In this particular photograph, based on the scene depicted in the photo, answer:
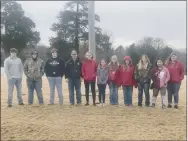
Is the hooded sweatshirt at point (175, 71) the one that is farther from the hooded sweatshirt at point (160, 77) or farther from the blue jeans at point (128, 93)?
the blue jeans at point (128, 93)

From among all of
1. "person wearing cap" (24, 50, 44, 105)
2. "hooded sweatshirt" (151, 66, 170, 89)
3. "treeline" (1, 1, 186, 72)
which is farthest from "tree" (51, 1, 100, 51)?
"hooded sweatshirt" (151, 66, 170, 89)

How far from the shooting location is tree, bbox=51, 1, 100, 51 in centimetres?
991

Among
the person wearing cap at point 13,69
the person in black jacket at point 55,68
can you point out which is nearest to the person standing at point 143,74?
the person in black jacket at point 55,68

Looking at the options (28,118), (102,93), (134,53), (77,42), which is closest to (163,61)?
(134,53)

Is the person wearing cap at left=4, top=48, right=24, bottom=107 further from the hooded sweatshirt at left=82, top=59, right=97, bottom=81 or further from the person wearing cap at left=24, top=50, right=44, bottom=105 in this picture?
the hooded sweatshirt at left=82, top=59, right=97, bottom=81

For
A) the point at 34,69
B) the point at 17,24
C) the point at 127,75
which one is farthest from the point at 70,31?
the point at 17,24

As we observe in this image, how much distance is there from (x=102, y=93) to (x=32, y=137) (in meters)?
2.50

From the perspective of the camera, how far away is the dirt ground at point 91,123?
19.4ft

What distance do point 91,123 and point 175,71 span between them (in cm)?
223

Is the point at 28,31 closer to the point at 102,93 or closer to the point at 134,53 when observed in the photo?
the point at 102,93

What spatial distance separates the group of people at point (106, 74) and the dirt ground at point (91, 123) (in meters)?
0.40

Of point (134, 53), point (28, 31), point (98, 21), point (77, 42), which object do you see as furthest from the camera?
point (28, 31)

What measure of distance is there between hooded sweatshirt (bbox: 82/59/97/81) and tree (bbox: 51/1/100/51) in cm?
217

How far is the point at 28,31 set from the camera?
15.0m
